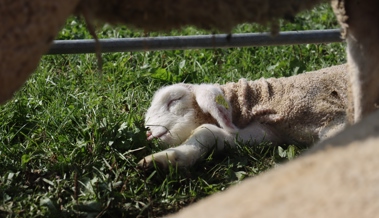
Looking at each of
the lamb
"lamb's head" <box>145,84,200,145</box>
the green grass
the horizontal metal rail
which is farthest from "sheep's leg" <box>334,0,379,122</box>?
"lamb's head" <box>145,84,200,145</box>

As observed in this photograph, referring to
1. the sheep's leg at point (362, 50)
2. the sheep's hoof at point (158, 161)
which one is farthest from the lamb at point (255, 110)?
the sheep's leg at point (362, 50)

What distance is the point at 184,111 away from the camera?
462 centimetres

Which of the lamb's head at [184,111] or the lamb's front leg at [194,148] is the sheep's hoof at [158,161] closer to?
the lamb's front leg at [194,148]

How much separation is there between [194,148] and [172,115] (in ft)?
1.68

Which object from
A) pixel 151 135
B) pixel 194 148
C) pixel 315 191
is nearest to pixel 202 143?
pixel 194 148

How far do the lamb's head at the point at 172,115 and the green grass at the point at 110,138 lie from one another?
0.12 m

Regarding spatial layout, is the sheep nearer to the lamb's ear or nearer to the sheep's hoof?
the sheep's hoof

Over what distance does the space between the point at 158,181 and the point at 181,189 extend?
0.12m

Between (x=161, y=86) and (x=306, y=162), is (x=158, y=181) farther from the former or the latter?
(x=306, y=162)

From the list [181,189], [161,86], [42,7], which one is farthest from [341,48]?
[42,7]

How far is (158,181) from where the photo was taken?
362cm

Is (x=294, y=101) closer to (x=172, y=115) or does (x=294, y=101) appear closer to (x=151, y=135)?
(x=172, y=115)

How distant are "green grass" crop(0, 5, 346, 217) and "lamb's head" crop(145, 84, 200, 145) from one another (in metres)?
0.12

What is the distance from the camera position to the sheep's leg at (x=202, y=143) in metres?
3.73
